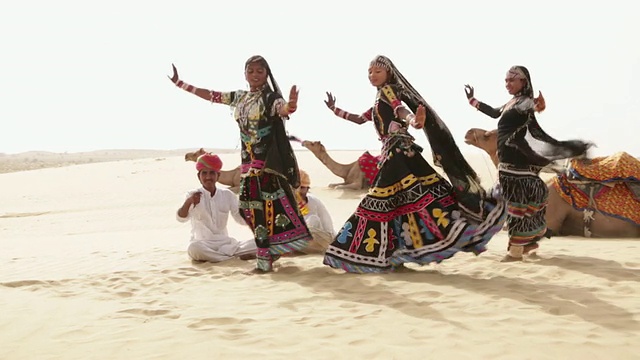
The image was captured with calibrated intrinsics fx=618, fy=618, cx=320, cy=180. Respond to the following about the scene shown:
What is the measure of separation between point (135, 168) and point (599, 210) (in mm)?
26104

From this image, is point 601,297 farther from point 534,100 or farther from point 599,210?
point 599,210

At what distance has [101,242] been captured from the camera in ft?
33.9

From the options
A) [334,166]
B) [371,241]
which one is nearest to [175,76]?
[371,241]

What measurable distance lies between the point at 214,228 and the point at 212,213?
0.20 metres

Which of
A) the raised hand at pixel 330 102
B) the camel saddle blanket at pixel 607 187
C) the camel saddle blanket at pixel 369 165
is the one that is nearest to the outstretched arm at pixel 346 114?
the raised hand at pixel 330 102

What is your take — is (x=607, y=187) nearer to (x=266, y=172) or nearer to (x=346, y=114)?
(x=346, y=114)

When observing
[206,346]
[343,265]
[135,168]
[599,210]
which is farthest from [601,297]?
[135,168]

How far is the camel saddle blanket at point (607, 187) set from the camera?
8.22 m

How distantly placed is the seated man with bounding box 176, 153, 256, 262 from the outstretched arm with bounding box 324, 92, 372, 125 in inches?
56.0

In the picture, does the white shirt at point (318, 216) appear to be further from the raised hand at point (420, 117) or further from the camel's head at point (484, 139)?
the raised hand at point (420, 117)

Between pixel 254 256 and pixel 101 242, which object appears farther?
pixel 101 242

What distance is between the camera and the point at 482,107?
7055 mm

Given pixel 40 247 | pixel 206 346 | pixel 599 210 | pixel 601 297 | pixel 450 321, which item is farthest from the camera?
pixel 40 247

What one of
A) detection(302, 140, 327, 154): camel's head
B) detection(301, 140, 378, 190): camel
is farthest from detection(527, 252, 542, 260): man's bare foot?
detection(301, 140, 378, 190): camel
